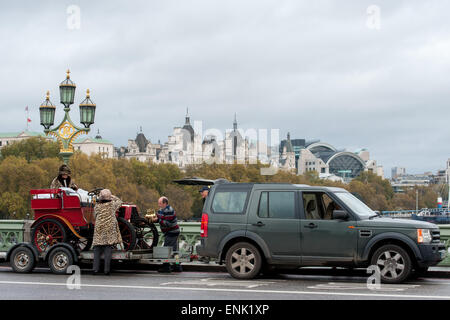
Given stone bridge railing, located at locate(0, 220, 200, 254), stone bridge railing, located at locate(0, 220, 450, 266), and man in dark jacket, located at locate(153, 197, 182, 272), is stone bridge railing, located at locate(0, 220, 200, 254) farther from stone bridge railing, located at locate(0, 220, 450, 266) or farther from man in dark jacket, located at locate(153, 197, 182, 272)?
man in dark jacket, located at locate(153, 197, 182, 272)

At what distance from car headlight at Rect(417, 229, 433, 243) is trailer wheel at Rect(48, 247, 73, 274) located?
23.5 ft

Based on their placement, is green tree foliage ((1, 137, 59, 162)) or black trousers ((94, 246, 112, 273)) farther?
green tree foliage ((1, 137, 59, 162))

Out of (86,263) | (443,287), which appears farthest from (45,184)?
(443,287)

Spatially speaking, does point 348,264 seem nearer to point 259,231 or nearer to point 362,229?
point 362,229

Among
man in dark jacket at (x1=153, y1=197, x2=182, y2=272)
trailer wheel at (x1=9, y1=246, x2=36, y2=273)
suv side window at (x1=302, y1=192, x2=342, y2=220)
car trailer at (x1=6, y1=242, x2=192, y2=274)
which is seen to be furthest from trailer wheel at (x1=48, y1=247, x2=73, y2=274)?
suv side window at (x1=302, y1=192, x2=342, y2=220)

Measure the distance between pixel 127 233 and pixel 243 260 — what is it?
9.17 ft

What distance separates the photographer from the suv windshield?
1494cm

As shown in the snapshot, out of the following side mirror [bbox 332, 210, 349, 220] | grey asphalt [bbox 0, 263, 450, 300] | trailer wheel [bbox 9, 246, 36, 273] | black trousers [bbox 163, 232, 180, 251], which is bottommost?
grey asphalt [bbox 0, 263, 450, 300]

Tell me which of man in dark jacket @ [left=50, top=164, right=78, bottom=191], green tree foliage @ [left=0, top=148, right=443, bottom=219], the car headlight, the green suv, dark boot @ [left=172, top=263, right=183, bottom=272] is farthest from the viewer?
green tree foliage @ [left=0, top=148, right=443, bottom=219]

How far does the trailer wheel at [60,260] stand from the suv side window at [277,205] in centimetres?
421

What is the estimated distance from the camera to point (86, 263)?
17.8m

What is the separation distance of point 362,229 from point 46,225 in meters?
6.91

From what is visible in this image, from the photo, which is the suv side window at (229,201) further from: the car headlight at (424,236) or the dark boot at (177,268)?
the car headlight at (424,236)

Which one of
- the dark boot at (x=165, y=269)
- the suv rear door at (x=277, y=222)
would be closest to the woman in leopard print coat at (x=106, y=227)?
the dark boot at (x=165, y=269)
